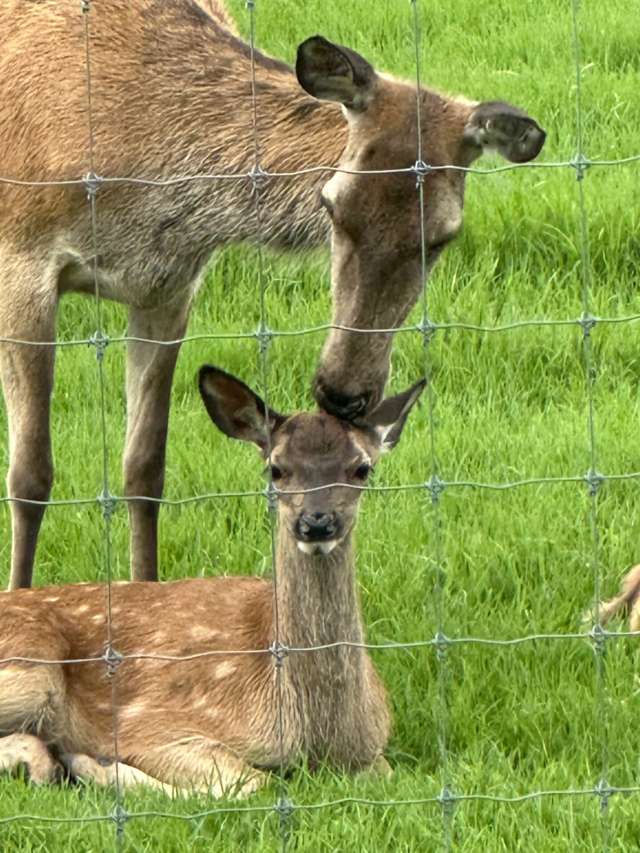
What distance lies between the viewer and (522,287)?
29.5 ft

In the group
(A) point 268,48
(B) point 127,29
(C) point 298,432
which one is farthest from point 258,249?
(A) point 268,48

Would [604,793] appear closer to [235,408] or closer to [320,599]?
[320,599]

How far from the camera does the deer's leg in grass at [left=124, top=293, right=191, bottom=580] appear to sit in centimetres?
775

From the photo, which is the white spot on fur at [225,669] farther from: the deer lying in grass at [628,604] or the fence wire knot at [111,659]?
the deer lying in grass at [628,604]

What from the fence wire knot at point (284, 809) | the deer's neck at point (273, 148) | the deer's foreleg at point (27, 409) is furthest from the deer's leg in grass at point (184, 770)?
the deer's neck at point (273, 148)

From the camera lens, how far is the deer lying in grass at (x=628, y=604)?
22.2 feet

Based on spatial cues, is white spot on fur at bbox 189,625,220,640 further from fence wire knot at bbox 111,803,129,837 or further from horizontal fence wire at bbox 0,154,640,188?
horizontal fence wire at bbox 0,154,640,188

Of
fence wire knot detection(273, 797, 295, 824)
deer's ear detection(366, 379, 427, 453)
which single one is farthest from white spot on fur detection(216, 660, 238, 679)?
fence wire knot detection(273, 797, 295, 824)

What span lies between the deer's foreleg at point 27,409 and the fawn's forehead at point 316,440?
1144 millimetres

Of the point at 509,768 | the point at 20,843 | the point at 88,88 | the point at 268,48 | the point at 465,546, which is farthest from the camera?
the point at 268,48

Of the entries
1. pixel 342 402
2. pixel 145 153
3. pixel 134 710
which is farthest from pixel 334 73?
pixel 134 710

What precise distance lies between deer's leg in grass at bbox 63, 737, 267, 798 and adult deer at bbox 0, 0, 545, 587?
4.20 ft

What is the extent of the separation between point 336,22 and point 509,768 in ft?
20.6

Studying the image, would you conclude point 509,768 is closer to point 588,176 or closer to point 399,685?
point 399,685
